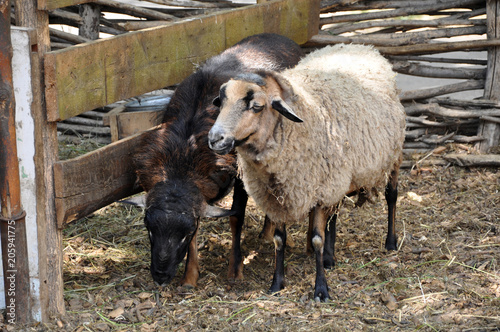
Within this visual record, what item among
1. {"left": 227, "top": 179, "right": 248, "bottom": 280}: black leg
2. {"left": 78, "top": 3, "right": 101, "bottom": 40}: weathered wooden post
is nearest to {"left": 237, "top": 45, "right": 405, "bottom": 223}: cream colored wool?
{"left": 227, "top": 179, "right": 248, "bottom": 280}: black leg

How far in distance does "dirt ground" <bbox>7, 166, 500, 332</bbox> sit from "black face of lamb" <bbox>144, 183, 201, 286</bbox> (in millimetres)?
293

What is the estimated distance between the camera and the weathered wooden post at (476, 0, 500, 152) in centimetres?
676

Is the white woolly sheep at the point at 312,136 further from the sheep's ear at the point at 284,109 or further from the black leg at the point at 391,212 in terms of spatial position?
the black leg at the point at 391,212

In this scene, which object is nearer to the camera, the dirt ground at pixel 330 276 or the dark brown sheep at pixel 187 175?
the dirt ground at pixel 330 276

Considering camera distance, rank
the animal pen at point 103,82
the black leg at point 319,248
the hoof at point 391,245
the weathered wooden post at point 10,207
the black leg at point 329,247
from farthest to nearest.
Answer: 1. the hoof at point 391,245
2. the black leg at point 329,247
3. the black leg at point 319,248
4. the animal pen at point 103,82
5. the weathered wooden post at point 10,207

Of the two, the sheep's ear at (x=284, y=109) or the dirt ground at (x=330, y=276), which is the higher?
the sheep's ear at (x=284, y=109)

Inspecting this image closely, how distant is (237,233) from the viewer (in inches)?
195

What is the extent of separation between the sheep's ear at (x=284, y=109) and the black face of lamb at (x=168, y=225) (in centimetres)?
98

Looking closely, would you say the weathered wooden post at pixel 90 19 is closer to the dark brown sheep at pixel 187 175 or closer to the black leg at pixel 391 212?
the dark brown sheep at pixel 187 175

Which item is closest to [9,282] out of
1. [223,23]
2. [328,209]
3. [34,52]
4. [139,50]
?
[34,52]

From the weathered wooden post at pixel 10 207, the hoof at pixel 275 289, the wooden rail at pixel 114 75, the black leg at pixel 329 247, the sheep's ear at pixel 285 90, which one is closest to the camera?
the weathered wooden post at pixel 10 207

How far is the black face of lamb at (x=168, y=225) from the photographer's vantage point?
4223 millimetres

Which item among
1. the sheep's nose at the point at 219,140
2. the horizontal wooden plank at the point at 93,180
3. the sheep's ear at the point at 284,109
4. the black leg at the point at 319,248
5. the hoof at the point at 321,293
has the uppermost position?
the sheep's ear at the point at 284,109

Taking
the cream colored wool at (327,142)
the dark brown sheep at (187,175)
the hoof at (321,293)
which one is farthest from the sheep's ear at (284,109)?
the hoof at (321,293)
